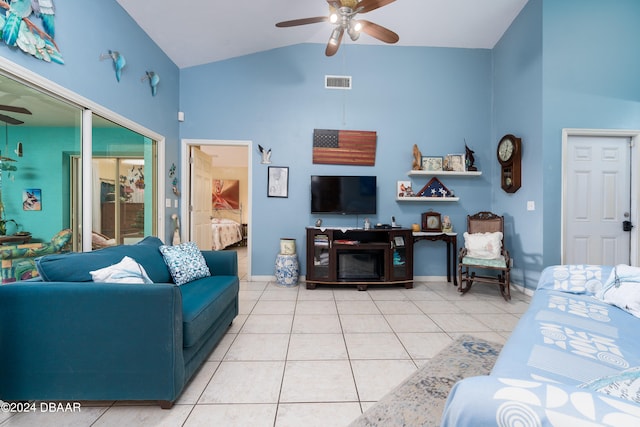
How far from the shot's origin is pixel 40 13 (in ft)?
6.17

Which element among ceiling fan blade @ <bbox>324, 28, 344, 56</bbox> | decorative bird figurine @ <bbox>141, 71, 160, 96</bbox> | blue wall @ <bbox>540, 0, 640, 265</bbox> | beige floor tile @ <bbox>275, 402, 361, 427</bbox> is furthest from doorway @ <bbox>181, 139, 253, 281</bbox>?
blue wall @ <bbox>540, 0, 640, 265</bbox>

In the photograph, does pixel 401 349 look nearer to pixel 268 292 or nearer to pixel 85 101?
pixel 268 292

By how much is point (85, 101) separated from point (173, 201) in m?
1.81

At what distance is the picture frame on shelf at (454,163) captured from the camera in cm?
414

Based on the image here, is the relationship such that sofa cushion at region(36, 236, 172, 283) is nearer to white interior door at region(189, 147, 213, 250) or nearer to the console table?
white interior door at region(189, 147, 213, 250)

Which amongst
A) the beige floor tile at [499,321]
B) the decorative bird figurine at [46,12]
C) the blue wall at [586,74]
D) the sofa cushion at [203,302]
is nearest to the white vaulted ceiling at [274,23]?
the blue wall at [586,74]

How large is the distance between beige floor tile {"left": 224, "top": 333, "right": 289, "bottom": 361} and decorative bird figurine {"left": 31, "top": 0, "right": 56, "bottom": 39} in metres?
2.73

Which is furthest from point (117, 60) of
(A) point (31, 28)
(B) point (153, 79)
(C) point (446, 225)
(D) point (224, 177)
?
(D) point (224, 177)

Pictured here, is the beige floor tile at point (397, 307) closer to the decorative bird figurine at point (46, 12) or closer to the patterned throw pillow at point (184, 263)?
the patterned throw pillow at point (184, 263)

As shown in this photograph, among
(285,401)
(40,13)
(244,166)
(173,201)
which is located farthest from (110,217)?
(244,166)

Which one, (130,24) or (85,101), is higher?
(130,24)

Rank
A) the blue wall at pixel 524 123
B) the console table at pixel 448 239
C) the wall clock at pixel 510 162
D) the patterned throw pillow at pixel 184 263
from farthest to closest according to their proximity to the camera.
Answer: the console table at pixel 448 239
the wall clock at pixel 510 162
the blue wall at pixel 524 123
the patterned throw pillow at pixel 184 263

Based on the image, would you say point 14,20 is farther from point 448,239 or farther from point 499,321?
point 448,239

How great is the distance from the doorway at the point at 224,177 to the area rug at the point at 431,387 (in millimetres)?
2964
